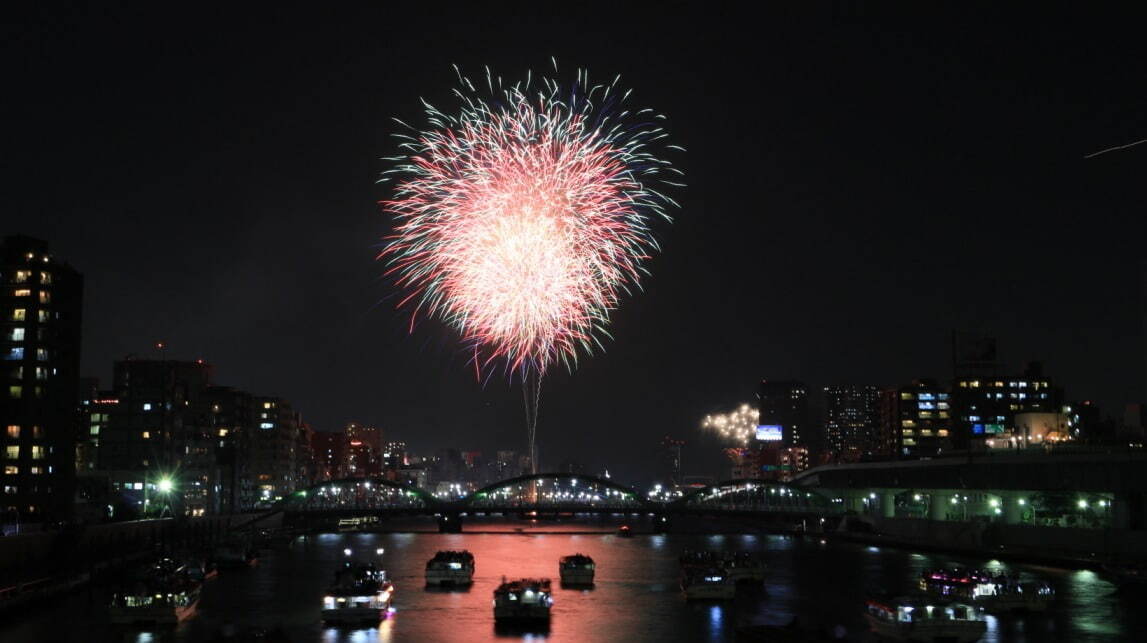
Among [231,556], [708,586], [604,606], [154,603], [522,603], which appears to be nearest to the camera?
[522,603]

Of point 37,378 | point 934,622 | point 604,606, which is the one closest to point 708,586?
point 604,606

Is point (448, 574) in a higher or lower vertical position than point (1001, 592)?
lower

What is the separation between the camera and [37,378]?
288 feet

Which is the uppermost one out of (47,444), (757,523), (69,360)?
(69,360)

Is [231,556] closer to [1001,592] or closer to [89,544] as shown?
[89,544]

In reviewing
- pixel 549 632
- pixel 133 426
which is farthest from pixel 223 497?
pixel 549 632

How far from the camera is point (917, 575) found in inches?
3103

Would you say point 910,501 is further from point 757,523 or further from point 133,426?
point 133,426

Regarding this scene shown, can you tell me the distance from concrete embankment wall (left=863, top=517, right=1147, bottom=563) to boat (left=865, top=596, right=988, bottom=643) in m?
32.5

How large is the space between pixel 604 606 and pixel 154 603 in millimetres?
22019

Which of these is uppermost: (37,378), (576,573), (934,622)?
(37,378)

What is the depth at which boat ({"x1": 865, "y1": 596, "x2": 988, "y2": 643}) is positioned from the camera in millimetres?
45156

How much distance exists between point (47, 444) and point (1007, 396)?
503ft

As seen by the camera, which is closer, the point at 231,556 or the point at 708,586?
the point at 708,586
